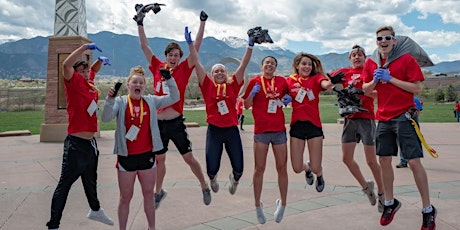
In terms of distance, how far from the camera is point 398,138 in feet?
13.8

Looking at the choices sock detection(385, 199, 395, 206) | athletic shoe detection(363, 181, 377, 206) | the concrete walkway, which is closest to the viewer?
sock detection(385, 199, 395, 206)

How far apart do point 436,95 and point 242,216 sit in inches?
2240

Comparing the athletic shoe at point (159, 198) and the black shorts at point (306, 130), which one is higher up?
the black shorts at point (306, 130)

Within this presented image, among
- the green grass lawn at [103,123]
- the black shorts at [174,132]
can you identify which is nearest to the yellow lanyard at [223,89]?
the black shorts at [174,132]

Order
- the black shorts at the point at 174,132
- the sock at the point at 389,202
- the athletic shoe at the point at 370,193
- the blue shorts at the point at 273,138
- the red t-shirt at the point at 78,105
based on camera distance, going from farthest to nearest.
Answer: the athletic shoe at the point at 370,193 < the black shorts at the point at 174,132 < the blue shorts at the point at 273,138 < the sock at the point at 389,202 < the red t-shirt at the point at 78,105

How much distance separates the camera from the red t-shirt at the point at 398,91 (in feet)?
13.7

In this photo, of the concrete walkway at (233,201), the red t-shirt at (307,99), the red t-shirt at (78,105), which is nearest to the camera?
the red t-shirt at (78,105)

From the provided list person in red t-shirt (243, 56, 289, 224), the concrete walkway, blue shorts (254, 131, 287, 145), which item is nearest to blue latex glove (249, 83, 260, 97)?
A: person in red t-shirt (243, 56, 289, 224)

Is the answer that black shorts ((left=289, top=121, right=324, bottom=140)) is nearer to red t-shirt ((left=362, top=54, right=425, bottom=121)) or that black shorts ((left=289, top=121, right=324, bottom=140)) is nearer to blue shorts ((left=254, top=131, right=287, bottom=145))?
blue shorts ((left=254, top=131, right=287, bottom=145))

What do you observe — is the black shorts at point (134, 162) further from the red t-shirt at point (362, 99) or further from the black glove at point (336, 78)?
the red t-shirt at point (362, 99)

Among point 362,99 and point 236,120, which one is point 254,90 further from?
point 362,99

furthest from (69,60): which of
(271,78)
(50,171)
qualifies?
(50,171)

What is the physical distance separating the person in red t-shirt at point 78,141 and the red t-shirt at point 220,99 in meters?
1.31

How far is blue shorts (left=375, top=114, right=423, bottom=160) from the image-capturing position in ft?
13.5
